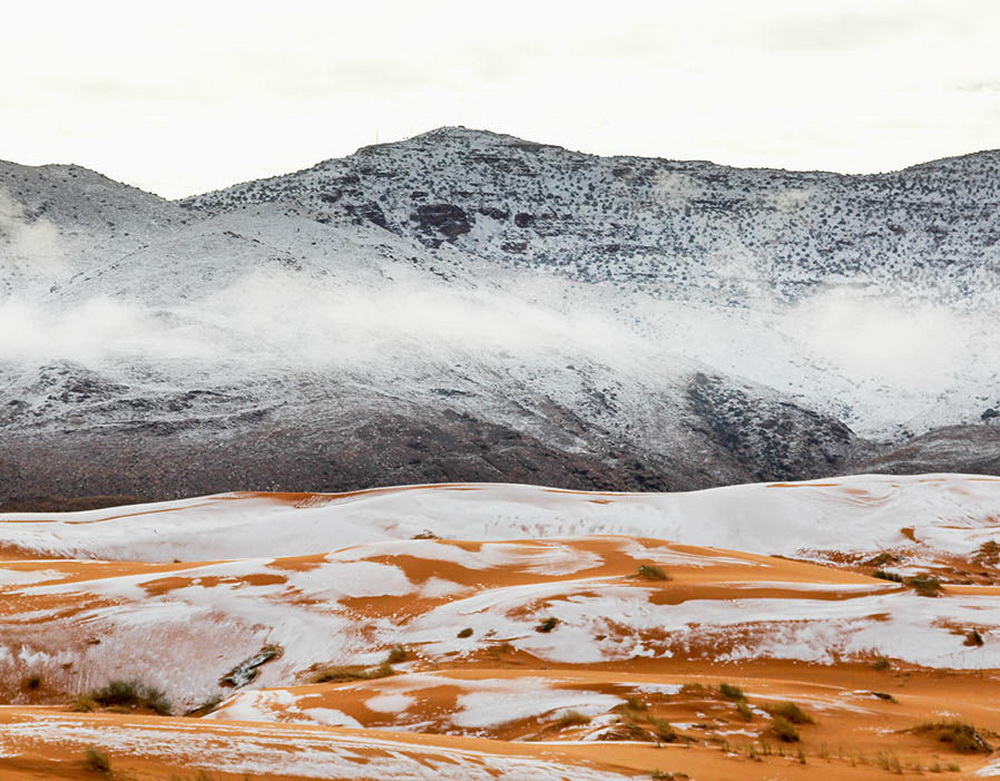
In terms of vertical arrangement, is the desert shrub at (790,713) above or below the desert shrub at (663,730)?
below

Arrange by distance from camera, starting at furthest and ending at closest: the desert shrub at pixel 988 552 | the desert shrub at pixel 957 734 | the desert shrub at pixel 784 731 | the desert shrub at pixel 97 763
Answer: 1. the desert shrub at pixel 988 552
2. the desert shrub at pixel 784 731
3. the desert shrub at pixel 957 734
4. the desert shrub at pixel 97 763

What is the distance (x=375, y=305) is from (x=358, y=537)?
5233cm

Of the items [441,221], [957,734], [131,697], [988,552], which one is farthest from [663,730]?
[441,221]

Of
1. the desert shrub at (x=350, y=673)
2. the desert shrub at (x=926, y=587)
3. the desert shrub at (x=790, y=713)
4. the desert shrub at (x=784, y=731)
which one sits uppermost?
the desert shrub at (x=784, y=731)

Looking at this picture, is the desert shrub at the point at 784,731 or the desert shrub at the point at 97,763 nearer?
the desert shrub at the point at 97,763

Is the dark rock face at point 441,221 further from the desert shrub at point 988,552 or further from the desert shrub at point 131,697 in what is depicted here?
the desert shrub at point 131,697

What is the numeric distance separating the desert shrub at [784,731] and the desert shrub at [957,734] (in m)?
1.36

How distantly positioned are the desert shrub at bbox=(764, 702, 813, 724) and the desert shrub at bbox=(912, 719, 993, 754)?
1085 mm

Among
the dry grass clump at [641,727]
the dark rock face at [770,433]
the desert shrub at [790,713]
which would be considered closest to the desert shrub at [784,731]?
the desert shrub at [790,713]

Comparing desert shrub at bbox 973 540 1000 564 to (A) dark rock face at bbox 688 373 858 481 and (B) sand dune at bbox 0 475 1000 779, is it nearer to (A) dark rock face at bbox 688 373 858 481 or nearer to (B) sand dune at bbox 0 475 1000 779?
(B) sand dune at bbox 0 475 1000 779

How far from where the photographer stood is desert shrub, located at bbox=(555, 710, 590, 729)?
1222 cm

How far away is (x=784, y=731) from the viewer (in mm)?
11680

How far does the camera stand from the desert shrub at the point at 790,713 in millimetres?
12383

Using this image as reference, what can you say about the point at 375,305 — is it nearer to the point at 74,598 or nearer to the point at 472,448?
the point at 472,448
